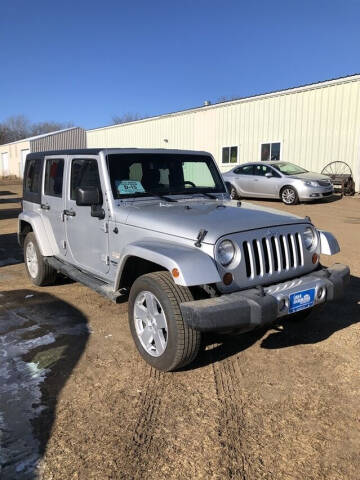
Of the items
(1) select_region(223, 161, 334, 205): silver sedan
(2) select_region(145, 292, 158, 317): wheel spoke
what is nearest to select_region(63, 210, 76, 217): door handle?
(2) select_region(145, 292, 158, 317): wheel spoke

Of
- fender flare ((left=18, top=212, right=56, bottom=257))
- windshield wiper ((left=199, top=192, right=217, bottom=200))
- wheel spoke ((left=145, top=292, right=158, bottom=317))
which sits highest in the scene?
windshield wiper ((left=199, top=192, right=217, bottom=200))

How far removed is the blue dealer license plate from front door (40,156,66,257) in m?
2.93

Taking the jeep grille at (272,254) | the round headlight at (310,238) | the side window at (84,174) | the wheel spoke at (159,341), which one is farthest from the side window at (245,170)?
the wheel spoke at (159,341)

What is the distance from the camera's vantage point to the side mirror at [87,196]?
13.1 feet

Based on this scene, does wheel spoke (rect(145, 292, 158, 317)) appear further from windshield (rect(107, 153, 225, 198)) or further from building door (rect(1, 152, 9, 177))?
building door (rect(1, 152, 9, 177))

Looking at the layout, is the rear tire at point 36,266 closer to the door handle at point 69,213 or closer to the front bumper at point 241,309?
the door handle at point 69,213

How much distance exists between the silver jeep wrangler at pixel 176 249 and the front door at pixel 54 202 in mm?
14

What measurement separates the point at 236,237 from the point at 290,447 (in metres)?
1.49

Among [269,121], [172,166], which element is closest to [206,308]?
[172,166]

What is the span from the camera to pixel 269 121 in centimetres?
1952

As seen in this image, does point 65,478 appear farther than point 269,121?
No

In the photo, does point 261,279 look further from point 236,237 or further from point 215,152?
point 215,152

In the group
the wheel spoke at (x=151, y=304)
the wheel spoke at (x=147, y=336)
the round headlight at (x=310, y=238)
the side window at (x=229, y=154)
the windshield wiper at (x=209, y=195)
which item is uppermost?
the side window at (x=229, y=154)

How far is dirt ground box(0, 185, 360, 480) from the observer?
95.3 inches
